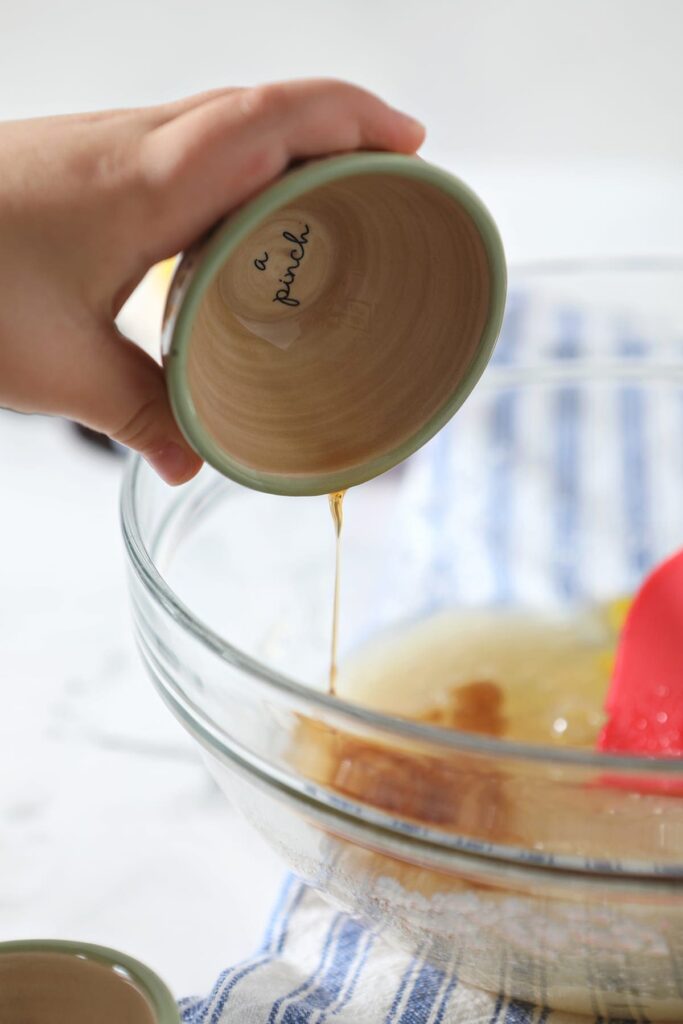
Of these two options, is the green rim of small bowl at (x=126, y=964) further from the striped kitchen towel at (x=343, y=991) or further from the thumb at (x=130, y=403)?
the thumb at (x=130, y=403)

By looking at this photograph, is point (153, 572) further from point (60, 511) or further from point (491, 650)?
point (60, 511)

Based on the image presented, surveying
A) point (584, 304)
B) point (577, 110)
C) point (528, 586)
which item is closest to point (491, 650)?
point (528, 586)

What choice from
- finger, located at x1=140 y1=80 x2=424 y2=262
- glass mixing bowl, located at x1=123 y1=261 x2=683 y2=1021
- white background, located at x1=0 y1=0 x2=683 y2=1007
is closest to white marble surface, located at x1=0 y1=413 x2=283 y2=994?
white background, located at x1=0 y1=0 x2=683 y2=1007

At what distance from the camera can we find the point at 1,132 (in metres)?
0.58

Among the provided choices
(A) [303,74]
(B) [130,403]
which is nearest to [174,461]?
(B) [130,403]

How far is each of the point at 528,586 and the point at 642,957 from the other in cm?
59

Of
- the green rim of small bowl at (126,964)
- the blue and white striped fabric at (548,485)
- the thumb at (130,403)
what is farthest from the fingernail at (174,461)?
the blue and white striped fabric at (548,485)

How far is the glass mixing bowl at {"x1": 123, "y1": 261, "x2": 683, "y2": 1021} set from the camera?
0.59 metres

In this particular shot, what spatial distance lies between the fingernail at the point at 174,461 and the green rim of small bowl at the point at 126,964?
236 mm

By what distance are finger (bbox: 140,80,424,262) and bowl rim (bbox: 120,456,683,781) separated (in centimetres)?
21

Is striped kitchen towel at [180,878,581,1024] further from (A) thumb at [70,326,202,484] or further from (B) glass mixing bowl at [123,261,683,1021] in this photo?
(A) thumb at [70,326,202,484]

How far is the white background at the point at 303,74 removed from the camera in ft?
3.73

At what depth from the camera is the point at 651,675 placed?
0.92m

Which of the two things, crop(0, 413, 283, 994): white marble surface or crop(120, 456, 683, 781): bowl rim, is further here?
crop(0, 413, 283, 994): white marble surface
